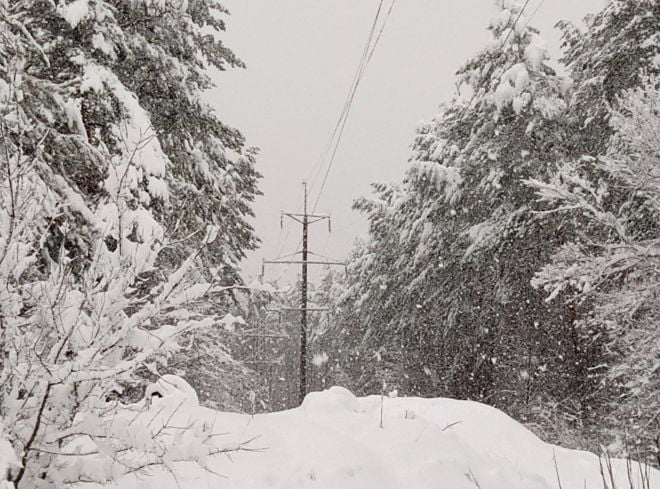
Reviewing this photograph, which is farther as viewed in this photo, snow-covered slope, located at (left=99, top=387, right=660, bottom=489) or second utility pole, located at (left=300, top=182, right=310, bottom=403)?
second utility pole, located at (left=300, top=182, right=310, bottom=403)

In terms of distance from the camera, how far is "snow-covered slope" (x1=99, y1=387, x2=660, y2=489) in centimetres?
377

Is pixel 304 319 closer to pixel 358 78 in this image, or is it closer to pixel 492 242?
pixel 492 242

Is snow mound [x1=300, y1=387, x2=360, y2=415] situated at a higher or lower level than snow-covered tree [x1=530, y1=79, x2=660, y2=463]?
lower

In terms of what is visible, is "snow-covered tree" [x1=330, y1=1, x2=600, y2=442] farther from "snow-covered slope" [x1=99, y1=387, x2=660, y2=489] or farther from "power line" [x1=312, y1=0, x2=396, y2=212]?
"snow-covered slope" [x1=99, y1=387, x2=660, y2=489]

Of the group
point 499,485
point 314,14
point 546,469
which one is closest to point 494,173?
point 314,14

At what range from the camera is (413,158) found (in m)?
20.9

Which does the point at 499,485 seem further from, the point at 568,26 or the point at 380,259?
the point at 380,259

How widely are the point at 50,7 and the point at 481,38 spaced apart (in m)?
12.9

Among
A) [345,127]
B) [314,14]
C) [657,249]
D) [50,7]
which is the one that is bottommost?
[657,249]

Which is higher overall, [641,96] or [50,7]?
[50,7]

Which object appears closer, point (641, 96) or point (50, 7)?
point (50, 7)

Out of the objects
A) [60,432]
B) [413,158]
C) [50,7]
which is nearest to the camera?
[60,432]

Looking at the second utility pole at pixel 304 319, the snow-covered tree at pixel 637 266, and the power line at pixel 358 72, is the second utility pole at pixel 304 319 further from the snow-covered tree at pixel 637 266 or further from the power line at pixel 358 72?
the snow-covered tree at pixel 637 266

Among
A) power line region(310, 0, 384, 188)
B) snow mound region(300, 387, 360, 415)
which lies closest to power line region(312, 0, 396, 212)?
power line region(310, 0, 384, 188)
